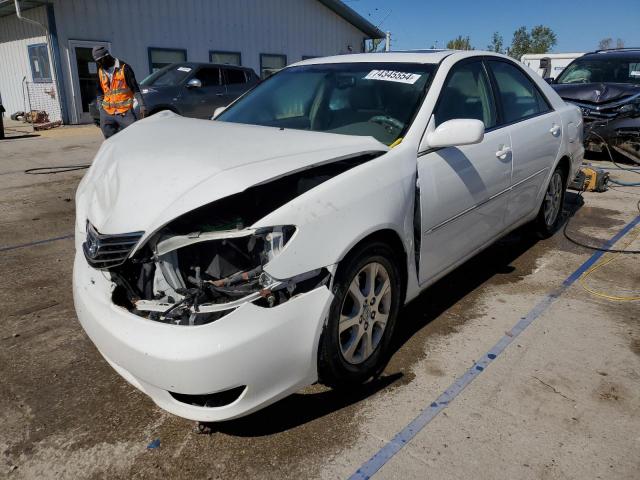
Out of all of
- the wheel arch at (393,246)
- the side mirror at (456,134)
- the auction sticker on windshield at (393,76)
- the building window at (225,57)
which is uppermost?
the building window at (225,57)

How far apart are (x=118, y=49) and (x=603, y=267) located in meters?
15.2

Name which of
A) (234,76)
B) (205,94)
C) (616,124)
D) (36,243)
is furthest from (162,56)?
(616,124)

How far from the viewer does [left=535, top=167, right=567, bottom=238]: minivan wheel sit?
4766 millimetres

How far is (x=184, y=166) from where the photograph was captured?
2.38 meters

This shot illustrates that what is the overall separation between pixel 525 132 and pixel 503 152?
50 cm

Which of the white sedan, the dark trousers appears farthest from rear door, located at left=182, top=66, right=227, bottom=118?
the white sedan

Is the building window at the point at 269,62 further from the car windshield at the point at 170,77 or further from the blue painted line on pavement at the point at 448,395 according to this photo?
the blue painted line on pavement at the point at 448,395

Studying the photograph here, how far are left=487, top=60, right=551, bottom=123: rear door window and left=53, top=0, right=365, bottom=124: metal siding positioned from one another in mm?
14094

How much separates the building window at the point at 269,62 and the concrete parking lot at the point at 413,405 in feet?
55.2

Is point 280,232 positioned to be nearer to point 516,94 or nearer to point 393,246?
point 393,246

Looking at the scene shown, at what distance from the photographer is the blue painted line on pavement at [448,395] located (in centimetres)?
222

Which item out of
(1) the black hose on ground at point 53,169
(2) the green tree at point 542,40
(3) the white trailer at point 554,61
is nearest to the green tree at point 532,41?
(2) the green tree at point 542,40

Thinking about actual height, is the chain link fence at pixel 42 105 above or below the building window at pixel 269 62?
below

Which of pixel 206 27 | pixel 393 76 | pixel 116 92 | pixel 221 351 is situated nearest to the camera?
pixel 221 351
